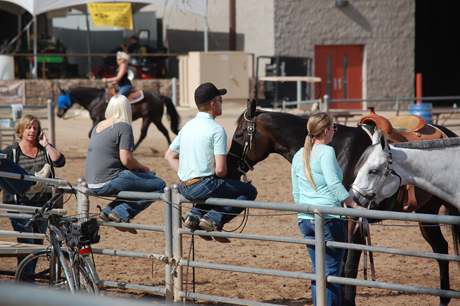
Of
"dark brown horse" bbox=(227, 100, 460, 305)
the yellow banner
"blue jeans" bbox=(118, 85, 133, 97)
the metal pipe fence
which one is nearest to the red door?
the yellow banner

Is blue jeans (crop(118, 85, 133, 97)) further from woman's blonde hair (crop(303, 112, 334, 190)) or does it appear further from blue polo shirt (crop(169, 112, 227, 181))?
woman's blonde hair (crop(303, 112, 334, 190))

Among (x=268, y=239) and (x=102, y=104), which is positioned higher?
(x=102, y=104)

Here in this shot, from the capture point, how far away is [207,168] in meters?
4.20

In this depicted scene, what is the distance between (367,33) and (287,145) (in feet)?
61.4

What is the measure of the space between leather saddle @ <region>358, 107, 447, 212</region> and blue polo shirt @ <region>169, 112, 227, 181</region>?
5.40 feet

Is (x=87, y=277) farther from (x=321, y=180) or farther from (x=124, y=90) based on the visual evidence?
(x=124, y=90)

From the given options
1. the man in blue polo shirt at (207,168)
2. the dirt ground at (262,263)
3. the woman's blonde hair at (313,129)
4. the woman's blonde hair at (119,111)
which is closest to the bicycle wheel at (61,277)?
the dirt ground at (262,263)

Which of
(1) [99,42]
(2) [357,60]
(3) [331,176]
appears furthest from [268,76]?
(3) [331,176]

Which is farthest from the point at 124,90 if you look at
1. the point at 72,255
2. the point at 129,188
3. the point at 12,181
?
the point at 72,255

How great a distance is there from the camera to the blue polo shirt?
415 cm

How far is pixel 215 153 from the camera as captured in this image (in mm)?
4145

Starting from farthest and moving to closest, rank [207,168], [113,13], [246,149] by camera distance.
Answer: [113,13]
[246,149]
[207,168]

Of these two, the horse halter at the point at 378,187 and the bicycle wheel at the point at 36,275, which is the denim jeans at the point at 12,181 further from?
the horse halter at the point at 378,187

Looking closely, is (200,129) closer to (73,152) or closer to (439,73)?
(73,152)
